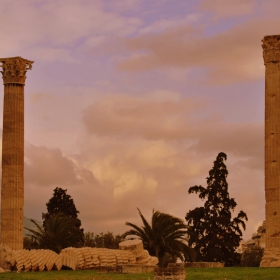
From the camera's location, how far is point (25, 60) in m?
38.1

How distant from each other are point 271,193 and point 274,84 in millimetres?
4847

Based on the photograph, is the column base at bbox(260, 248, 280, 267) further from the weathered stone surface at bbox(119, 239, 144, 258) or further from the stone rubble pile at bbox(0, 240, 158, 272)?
the weathered stone surface at bbox(119, 239, 144, 258)

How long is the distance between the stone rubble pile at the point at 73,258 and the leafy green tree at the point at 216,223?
39.4 feet

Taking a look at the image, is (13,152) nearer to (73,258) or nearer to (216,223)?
(73,258)

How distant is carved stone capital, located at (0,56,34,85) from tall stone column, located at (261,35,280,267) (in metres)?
11.0

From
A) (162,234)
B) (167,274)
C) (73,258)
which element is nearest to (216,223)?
(162,234)

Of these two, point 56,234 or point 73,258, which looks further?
point 56,234

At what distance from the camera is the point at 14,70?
3772cm

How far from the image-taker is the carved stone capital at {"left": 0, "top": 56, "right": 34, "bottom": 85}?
37719mm

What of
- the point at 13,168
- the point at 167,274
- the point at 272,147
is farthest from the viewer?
the point at 13,168

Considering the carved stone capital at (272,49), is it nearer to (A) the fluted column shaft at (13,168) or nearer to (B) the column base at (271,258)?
(B) the column base at (271,258)

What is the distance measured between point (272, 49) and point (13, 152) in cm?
1247

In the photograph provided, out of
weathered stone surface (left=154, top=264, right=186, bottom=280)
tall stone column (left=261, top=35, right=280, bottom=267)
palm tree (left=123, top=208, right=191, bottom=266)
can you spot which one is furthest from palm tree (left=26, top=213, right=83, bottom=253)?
weathered stone surface (left=154, top=264, right=186, bottom=280)

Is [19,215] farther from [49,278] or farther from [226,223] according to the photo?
[226,223]
